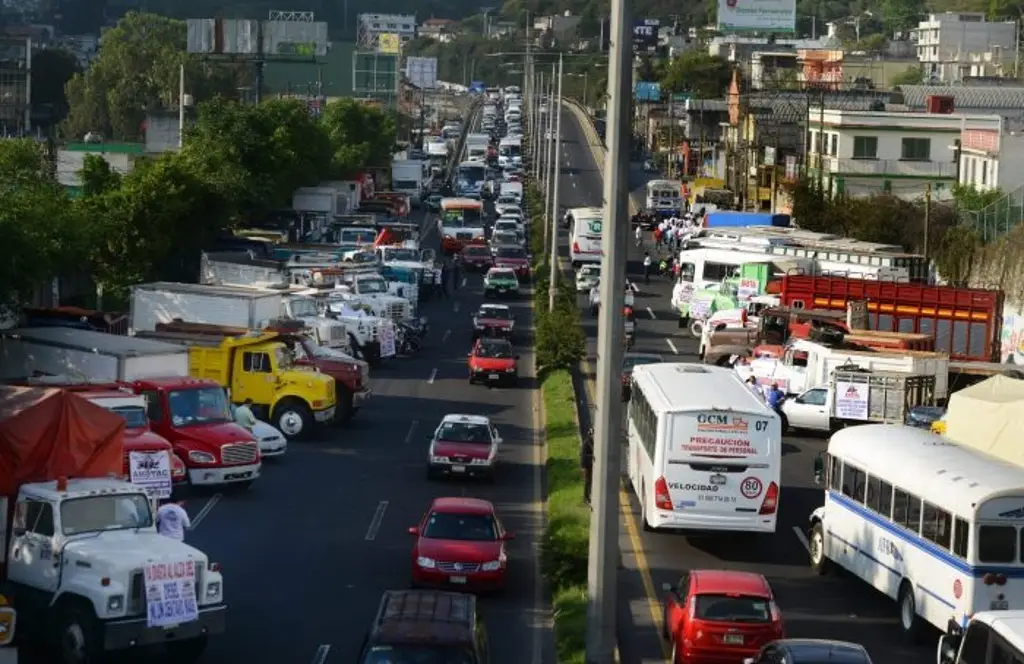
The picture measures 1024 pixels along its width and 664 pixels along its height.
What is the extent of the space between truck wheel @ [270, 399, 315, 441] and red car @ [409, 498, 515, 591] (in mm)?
13083

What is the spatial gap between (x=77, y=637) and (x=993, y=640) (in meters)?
10.3

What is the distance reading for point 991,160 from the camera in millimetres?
79562

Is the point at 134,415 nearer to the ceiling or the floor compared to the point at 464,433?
nearer to the ceiling

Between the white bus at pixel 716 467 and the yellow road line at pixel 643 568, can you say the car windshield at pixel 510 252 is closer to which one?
A: the yellow road line at pixel 643 568

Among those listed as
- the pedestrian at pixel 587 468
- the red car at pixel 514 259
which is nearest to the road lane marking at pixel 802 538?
the pedestrian at pixel 587 468

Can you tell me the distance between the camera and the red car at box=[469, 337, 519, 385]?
50.3 meters

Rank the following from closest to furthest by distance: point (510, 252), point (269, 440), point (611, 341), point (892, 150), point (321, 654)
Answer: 1. point (611, 341)
2. point (321, 654)
3. point (269, 440)
4. point (510, 252)
5. point (892, 150)

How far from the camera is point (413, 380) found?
5169 cm

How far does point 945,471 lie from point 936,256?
147 ft

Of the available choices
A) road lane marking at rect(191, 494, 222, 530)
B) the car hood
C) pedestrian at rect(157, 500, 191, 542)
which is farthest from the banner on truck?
the car hood

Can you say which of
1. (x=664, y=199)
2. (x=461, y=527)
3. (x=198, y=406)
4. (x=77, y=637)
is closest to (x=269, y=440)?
(x=198, y=406)

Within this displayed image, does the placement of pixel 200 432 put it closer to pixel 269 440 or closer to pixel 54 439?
pixel 269 440

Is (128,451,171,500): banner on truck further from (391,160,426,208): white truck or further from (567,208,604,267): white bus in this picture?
(391,160,426,208): white truck

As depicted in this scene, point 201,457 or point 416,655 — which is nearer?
point 416,655
